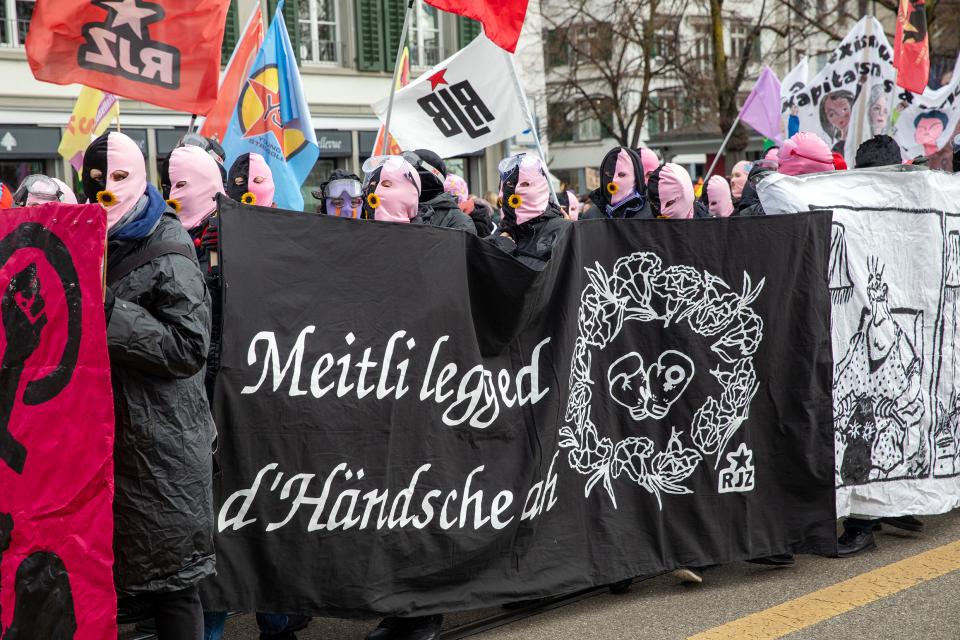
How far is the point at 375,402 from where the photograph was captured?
440 cm

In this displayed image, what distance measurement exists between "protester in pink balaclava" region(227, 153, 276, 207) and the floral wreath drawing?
1851 mm

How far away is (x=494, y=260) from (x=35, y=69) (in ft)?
6.82

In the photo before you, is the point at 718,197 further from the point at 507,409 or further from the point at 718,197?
the point at 507,409

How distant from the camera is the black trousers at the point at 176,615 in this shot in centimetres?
370

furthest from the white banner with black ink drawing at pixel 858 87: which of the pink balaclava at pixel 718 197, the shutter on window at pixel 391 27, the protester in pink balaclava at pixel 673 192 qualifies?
the shutter on window at pixel 391 27

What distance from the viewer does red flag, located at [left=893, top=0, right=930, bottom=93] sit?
383 inches

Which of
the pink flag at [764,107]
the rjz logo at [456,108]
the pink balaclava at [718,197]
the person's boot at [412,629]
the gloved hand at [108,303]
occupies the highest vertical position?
the pink flag at [764,107]

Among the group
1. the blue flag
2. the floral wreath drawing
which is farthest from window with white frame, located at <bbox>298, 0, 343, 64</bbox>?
the floral wreath drawing

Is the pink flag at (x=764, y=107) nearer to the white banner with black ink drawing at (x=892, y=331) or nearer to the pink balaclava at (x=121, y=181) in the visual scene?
the white banner with black ink drawing at (x=892, y=331)

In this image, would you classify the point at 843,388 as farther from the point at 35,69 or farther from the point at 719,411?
the point at 35,69

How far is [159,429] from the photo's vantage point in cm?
359

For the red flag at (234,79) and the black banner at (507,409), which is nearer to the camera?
the black banner at (507,409)

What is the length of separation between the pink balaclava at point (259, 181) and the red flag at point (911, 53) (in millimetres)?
5908

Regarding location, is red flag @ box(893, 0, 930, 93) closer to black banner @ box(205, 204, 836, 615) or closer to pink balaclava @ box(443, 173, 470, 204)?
pink balaclava @ box(443, 173, 470, 204)
